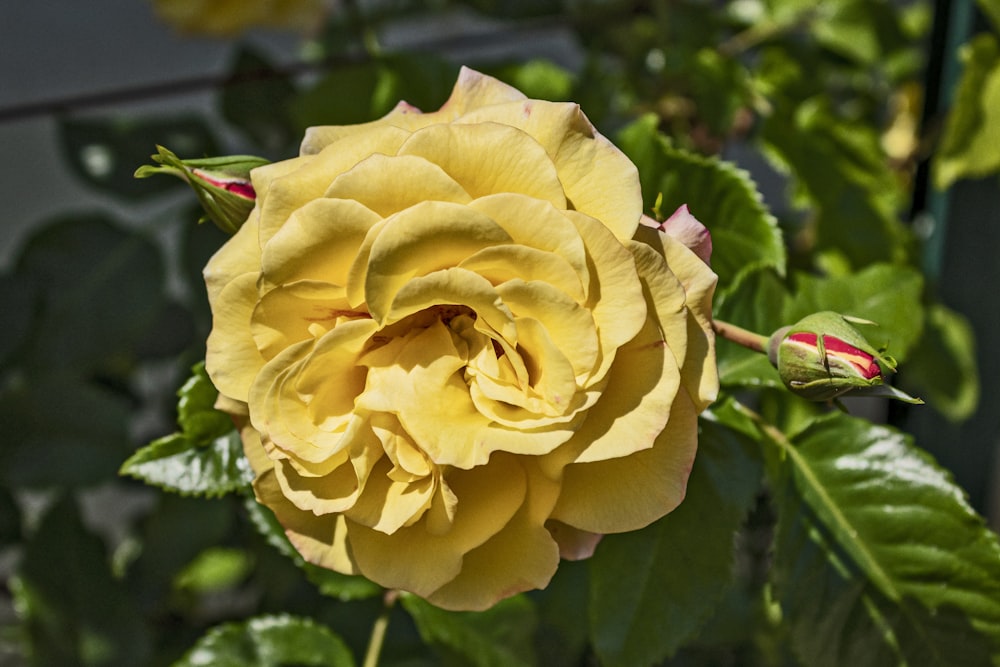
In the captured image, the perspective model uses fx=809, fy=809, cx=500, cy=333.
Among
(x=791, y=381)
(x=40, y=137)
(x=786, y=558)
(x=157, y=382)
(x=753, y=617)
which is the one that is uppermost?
(x=791, y=381)

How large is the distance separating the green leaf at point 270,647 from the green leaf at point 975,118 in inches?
26.4

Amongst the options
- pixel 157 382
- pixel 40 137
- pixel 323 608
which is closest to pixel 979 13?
pixel 323 608

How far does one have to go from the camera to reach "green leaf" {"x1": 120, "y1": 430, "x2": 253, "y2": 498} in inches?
16.5

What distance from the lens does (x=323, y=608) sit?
0.71m

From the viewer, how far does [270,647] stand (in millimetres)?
571

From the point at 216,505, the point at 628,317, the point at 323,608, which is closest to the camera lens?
the point at 628,317

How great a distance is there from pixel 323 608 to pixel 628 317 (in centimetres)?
52

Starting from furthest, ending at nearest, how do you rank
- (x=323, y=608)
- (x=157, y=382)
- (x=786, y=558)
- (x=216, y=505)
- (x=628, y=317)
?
(x=157, y=382) < (x=216, y=505) < (x=323, y=608) < (x=786, y=558) < (x=628, y=317)

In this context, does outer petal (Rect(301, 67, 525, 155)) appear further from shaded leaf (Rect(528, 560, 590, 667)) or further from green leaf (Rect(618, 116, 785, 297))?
shaded leaf (Rect(528, 560, 590, 667))

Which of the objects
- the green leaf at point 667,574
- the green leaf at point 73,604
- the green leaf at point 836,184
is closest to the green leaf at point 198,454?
the green leaf at point 667,574

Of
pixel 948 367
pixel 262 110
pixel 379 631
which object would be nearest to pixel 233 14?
pixel 262 110

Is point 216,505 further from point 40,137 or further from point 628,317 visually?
point 40,137

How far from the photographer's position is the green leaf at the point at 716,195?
1.59ft

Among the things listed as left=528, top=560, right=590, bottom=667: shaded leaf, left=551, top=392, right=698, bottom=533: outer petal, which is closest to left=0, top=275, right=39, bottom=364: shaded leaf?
left=528, top=560, right=590, bottom=667: shaded leaf
